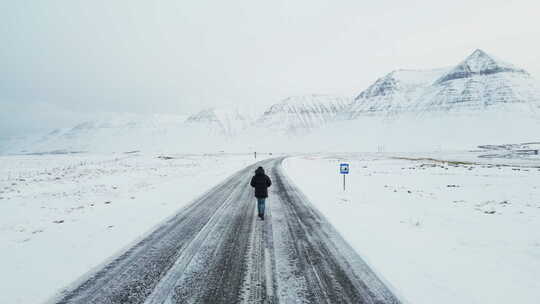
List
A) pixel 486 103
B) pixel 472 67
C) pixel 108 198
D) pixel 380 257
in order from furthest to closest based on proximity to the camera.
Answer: pixel 472 67 → pixel 486 103 → pixel 108 198 → pixel 380 257

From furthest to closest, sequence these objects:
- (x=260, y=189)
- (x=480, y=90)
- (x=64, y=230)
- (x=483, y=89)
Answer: (x=483, y=89)
(x=480, y=90)
(x=260, y=189)
(x=64, y=230)

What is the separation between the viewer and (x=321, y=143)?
198750mm

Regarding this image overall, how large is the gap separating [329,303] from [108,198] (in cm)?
1315

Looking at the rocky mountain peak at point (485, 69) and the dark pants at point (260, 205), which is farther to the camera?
the rocky mountain peak at point (485, 69)

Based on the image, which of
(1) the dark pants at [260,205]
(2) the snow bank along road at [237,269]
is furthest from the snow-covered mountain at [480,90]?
(2) the snow bank along road at [237,269]

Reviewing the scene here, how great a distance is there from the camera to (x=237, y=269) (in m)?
4.81

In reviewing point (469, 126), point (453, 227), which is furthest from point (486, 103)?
point (453, 227)

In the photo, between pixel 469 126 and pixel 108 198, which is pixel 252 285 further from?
pixel 469 126

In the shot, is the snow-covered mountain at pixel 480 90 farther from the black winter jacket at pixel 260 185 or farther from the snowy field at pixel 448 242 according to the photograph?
the black winter jacket at pixel 260 185

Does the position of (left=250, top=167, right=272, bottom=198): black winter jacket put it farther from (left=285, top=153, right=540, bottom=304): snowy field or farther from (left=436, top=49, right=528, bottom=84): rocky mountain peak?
(left=436, top=49, right=528, bottom=84): rocky mountain peak

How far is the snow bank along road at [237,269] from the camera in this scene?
395 cm

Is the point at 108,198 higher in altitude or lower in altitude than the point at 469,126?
lower

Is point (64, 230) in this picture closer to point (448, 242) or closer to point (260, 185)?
point (260, 185)

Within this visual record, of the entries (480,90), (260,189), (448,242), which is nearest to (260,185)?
(260,189)
